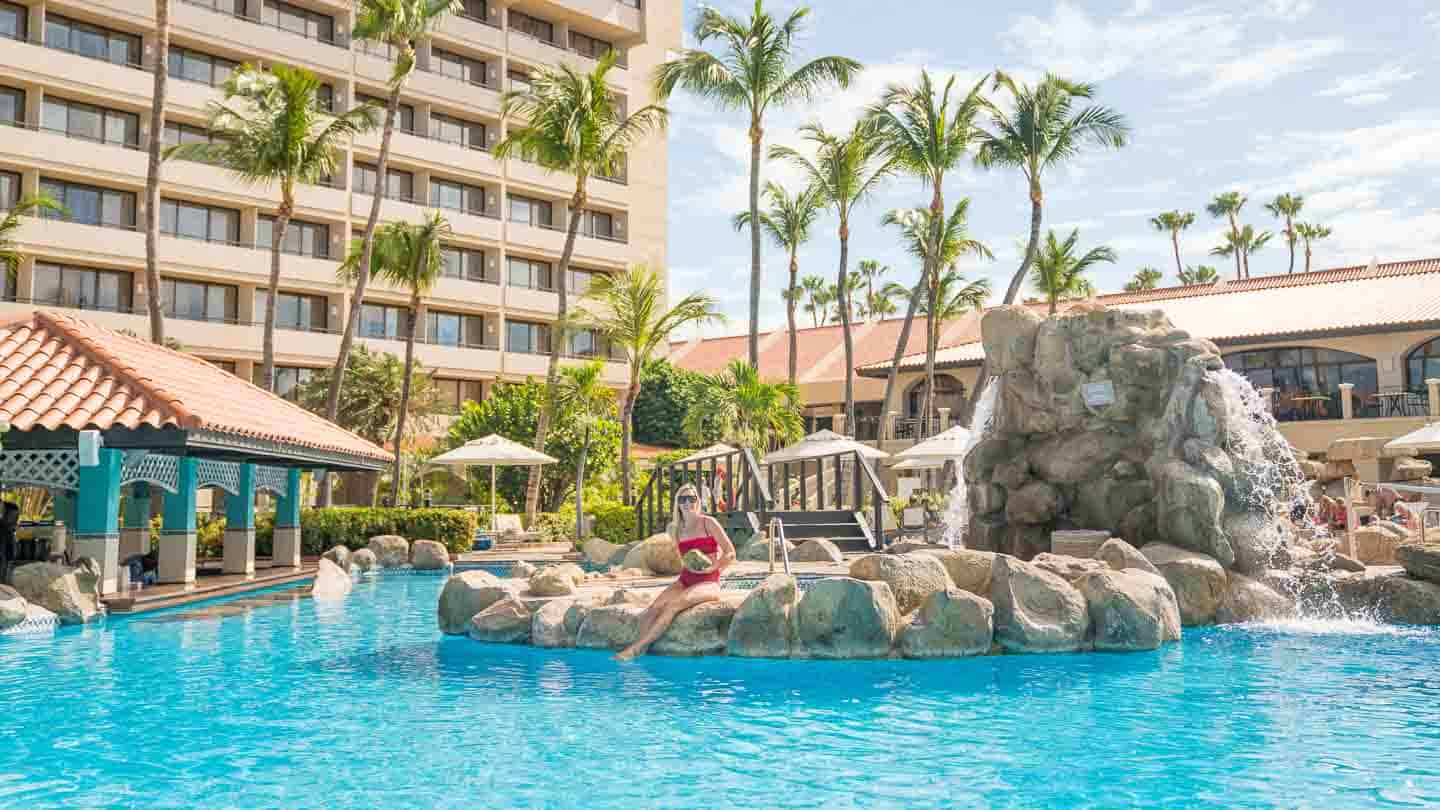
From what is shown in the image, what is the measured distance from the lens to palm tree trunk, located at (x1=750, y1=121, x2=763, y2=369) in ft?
99.9

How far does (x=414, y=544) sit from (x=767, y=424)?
373 inches

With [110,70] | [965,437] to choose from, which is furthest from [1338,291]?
[110,70]

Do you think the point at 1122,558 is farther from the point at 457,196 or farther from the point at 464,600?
the point at 457,196

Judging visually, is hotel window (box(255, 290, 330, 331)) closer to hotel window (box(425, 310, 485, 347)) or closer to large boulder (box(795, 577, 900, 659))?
hotel window (box(425, 310, 485, 347))

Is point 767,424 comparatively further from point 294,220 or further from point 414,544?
point 294,220

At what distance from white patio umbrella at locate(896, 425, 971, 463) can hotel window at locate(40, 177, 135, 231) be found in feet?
85.7

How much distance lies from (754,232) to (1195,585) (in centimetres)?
2025

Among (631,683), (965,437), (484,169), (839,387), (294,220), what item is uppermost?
(484,169)

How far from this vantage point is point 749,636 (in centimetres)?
1040

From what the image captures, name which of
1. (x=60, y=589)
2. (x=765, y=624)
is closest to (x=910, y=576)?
(x=765, y=624)

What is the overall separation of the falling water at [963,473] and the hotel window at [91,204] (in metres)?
28.2

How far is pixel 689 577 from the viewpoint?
35.5 feet

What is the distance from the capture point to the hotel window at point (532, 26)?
46656 mm

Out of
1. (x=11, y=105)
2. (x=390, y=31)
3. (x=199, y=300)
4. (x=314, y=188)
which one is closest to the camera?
(x=390, y=31)
